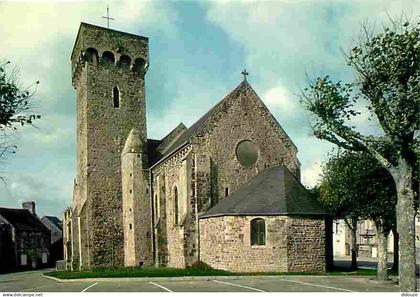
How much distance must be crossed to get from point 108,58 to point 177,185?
12.7m

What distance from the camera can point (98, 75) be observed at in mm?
40625

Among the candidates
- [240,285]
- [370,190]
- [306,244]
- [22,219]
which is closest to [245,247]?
[306,244]

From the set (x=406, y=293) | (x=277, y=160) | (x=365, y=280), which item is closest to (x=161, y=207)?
(x=277, y=160)

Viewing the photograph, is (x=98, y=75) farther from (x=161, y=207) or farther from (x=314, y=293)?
(x=314, y=293)

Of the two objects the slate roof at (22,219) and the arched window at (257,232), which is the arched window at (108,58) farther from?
the slate roof at (22,219)

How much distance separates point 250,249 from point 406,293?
12.4m

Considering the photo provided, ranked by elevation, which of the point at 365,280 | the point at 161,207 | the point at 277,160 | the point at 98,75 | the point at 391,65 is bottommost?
the point at 365,280

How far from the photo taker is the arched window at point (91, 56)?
40188 millimetres

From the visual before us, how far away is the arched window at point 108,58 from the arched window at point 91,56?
62 cm

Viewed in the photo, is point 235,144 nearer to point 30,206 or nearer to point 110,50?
point 110,50

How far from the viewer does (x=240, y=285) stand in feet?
73.1

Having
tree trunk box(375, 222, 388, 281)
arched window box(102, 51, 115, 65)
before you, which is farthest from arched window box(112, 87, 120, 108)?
tree trunk box(375, 222, 388, 281)

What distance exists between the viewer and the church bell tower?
38812 millimetres

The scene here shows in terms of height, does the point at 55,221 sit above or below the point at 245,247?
below
